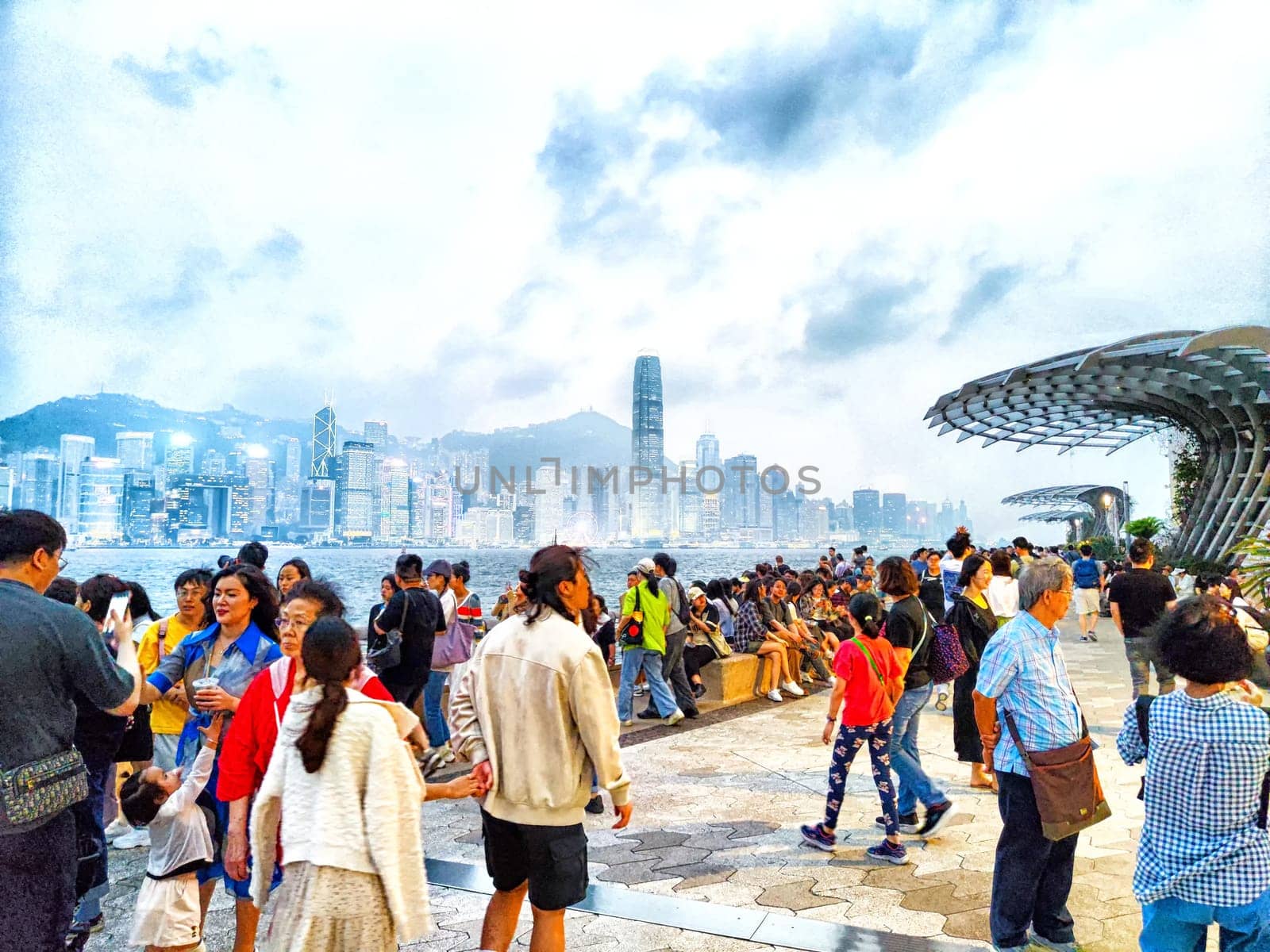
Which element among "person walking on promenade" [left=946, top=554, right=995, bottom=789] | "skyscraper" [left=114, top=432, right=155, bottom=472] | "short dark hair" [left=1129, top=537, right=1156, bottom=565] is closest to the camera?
"person walking on promenade" [left=946, top=554, right=995, bottom=789]

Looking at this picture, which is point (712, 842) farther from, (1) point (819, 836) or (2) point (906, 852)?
(2) point (906, 852)

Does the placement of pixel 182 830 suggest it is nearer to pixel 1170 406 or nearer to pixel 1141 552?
pixel 1141 552

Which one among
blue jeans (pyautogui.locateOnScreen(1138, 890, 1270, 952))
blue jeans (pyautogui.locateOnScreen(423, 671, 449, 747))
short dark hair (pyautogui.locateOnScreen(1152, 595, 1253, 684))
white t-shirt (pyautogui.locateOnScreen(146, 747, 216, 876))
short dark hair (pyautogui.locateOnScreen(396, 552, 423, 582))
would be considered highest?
short dark hair (pyautogui.locateOnScreen(396, 552, 423, 582))

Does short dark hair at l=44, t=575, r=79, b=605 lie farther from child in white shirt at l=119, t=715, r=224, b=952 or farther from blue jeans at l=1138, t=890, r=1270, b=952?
blue jeans at l=1138, t=890, r=1270, b=952

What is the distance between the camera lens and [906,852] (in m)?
4.49

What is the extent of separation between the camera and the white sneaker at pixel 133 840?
189 inches

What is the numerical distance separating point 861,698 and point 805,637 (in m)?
5.96

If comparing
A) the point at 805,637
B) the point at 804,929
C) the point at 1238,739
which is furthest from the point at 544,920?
the point at 805,637

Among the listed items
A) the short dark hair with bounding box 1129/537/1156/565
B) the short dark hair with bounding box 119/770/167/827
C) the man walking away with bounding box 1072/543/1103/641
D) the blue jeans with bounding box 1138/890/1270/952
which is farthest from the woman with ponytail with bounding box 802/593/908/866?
the man walking away with bounding box 1072/543/1103/641

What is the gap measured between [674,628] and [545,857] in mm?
5582

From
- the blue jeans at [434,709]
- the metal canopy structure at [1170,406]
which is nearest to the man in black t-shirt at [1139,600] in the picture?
Answer: the blue jeans at [434,709]

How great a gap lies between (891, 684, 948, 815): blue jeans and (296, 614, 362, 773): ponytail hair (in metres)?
3.40

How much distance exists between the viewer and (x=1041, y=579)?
134 inches

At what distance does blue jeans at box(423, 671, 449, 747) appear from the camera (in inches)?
273
